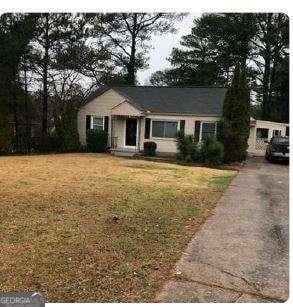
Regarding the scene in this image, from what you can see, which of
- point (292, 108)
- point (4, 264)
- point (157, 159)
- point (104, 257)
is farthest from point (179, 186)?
point (292, 108)

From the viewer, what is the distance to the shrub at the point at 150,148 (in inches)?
423

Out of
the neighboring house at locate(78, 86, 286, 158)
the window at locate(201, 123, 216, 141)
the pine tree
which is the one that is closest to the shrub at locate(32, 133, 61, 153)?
the neighboring house at locate(78, 86, 286, 158)

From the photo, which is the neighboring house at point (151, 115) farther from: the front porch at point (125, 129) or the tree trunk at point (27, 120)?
the tree trunk at point (27, 120)

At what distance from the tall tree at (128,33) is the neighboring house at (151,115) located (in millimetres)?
1550

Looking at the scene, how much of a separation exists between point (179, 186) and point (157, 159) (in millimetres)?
887

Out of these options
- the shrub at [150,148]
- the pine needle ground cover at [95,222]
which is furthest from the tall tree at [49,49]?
the shrub at [150,148]

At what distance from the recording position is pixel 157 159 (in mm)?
9805

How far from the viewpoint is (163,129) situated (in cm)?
1249

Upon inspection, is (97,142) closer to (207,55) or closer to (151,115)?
(151,115)

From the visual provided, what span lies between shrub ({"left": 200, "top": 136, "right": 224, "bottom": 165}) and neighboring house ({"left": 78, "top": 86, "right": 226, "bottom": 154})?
0.37m

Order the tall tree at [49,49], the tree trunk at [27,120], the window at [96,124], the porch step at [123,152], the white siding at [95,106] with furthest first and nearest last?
1. the white siding at [95,106]
2. the window at [96,124]
3. the porch step at [123,152]
4. the tree trunk at [27,120]
5. the tall tree at [49,49]

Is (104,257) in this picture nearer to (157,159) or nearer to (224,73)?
(224,73)

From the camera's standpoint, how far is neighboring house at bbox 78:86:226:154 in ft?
36.4

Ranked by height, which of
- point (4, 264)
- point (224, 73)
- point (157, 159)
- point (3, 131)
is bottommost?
point (4, 264)
